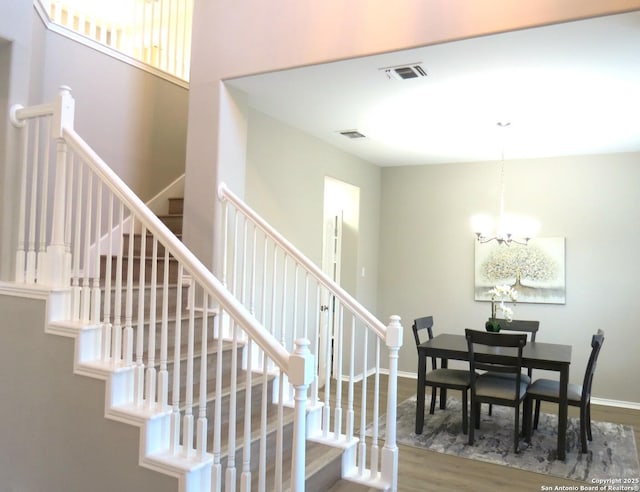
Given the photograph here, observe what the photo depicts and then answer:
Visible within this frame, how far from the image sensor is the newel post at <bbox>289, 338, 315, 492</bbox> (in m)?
1.80

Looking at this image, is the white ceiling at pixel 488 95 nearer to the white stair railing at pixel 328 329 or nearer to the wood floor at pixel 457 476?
the white stair railing at pixel 328 329

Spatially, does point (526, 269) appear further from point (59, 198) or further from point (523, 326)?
point (59, 198)

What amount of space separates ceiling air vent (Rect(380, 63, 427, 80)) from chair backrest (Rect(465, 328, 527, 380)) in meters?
1.98

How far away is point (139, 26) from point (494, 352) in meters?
4.38

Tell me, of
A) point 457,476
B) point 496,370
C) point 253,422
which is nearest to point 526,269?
point 496,370

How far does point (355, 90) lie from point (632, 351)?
4211mm

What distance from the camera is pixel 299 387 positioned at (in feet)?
5.96

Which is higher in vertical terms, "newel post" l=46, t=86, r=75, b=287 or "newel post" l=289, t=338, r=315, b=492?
"newel post" l=46, t=86, r=75, b=287

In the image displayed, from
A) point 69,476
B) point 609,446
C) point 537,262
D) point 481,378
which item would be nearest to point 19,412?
point 69,476

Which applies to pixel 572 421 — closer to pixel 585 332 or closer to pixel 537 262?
pixel 585 332

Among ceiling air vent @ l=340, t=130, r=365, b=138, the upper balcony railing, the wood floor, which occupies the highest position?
the upper balcony railing

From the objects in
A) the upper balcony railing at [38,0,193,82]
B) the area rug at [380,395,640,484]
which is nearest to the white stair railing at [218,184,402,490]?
the area rug at [380,395,640,484]

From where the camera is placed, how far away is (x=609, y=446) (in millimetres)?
4059

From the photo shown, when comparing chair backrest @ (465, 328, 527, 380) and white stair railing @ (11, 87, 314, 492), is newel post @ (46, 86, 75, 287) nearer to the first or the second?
white stair railing @ (11, 87, 314, 492)
